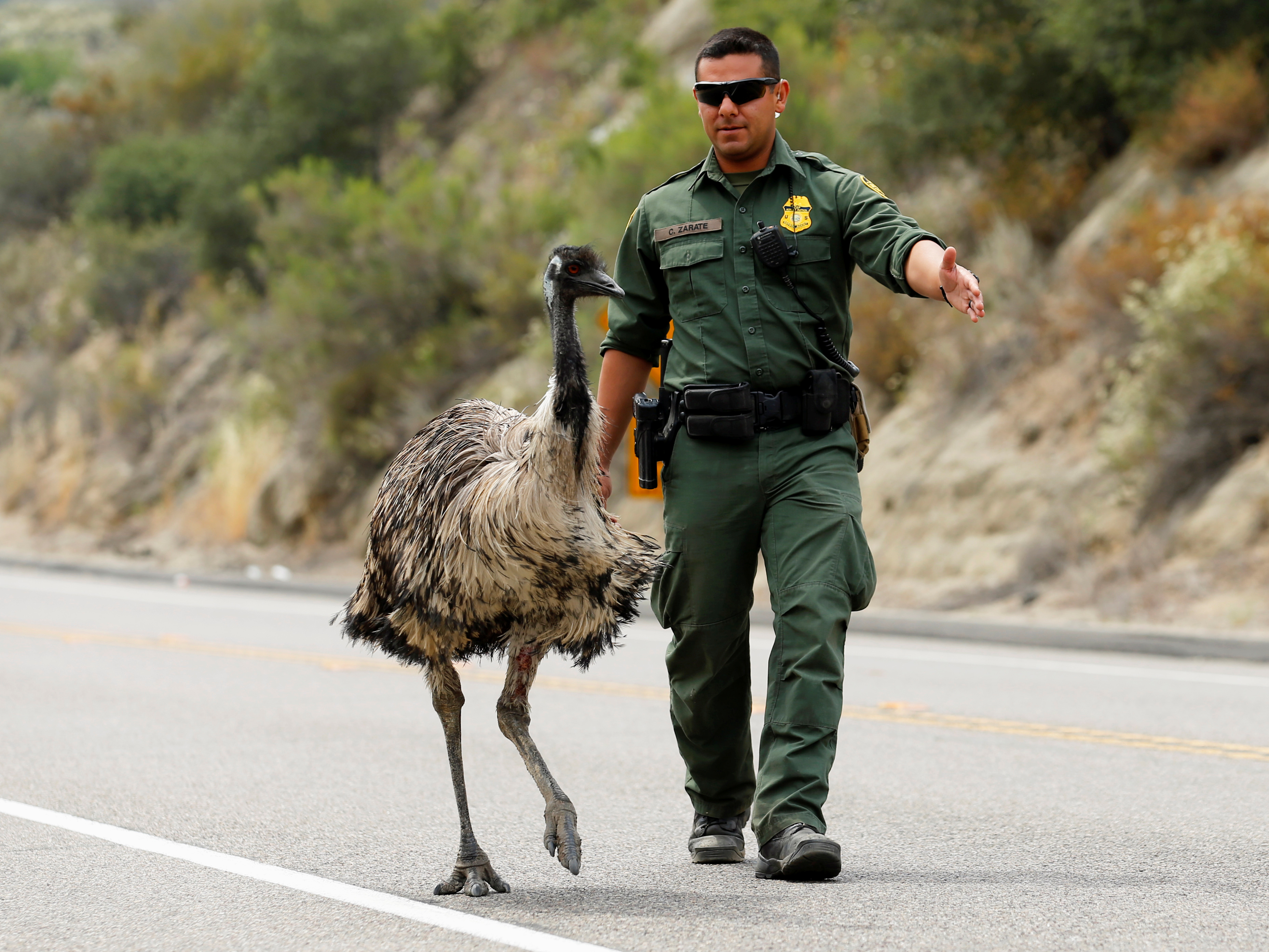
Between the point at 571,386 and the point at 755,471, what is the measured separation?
3.05 ft

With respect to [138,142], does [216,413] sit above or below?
below

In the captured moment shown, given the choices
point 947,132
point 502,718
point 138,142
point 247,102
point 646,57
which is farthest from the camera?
point 138,142

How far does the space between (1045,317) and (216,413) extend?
57.4 ft

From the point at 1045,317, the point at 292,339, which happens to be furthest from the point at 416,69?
the point at 1045,317

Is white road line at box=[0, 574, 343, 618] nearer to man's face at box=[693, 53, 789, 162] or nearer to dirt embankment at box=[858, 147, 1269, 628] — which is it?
dirt embankment at box=[858, 147, 1269, 628]

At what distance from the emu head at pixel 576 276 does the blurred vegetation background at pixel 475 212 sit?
10.4m

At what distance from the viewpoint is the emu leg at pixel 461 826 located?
198 inches

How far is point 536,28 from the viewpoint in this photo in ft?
110

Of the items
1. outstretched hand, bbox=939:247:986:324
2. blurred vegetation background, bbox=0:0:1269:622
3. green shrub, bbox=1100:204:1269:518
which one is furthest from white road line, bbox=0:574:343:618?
outstretched hand, bbox=939:247:986:324

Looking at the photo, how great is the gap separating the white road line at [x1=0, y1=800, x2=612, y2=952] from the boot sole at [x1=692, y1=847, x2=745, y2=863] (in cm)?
79

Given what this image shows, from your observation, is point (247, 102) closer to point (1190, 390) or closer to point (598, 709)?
point (1190, 390)

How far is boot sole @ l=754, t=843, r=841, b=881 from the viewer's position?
16.4 ft

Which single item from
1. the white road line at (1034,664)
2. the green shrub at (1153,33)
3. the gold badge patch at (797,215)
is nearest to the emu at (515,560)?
the gold badge patch at (797,215)

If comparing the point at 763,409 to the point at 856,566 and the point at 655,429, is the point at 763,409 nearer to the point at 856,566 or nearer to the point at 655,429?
the point at 655,429
